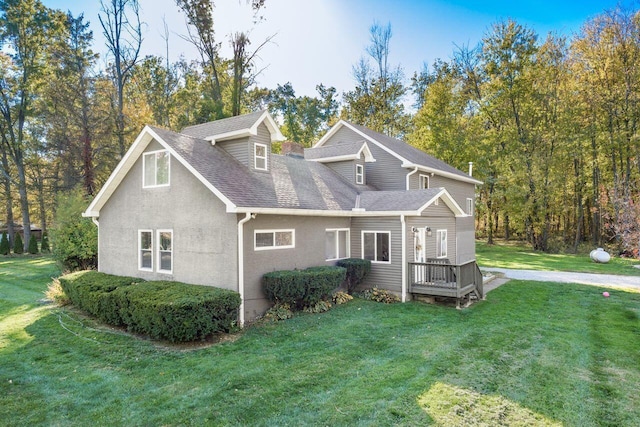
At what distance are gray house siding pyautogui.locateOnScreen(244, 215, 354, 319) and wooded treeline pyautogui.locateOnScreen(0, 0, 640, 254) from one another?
1448 centimetres

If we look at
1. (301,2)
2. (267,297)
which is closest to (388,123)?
(301,2)

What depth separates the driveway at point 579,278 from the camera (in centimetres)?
1542

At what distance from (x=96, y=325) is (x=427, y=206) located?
10607 mm

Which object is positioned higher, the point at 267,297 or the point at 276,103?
the point at 276,103

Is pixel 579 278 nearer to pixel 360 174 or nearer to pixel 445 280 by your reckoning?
pixel 445 280

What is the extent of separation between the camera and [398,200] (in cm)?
1338

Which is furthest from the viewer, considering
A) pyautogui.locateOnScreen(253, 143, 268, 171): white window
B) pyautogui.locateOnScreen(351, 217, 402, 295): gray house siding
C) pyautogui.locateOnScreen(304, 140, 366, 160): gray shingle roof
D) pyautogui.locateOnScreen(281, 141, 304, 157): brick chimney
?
pyautogui.locateOnScreen(281, 141, 304, 157): brick chimney

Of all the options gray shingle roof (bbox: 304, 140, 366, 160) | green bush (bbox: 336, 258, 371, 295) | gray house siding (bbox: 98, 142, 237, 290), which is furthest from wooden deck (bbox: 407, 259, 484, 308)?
gray shingle roof (bbox: 304, 140, 366, 160)

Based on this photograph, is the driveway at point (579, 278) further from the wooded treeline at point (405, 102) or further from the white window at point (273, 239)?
the white window at point (273, 239)

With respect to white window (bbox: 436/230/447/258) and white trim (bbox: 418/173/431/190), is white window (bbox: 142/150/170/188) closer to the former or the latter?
white window (bbox: 436/230/447/258)

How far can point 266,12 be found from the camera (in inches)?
898

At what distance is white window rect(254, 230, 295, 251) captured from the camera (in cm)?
1024

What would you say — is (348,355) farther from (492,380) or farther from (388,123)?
(388,123)

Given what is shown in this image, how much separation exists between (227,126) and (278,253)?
192 inches
